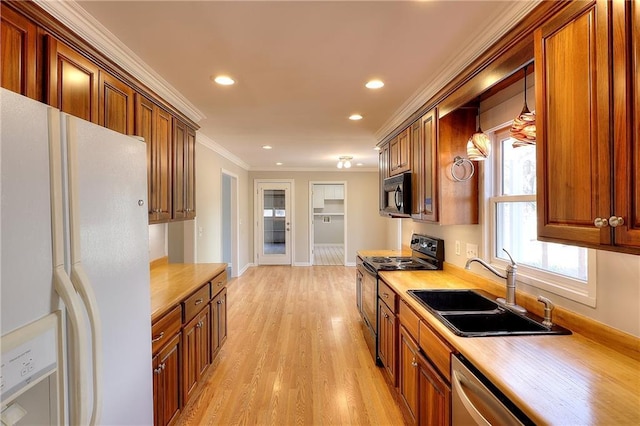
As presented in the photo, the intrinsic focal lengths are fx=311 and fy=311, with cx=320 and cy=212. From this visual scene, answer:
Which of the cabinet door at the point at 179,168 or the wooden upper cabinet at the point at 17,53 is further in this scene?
the cabinet door at the point at 179,168

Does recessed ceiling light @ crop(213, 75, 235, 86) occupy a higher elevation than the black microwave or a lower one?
higher

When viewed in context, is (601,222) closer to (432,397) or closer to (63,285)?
(432,397)

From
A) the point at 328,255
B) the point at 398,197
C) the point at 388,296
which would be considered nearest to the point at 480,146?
the point at 398,197

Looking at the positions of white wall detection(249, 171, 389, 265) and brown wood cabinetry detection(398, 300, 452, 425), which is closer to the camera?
brown wood cabinetry detection(398, 300, 452, 425)

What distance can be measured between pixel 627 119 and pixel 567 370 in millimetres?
881

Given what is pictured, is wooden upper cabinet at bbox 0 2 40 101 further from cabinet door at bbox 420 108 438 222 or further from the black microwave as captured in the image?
the black microwave

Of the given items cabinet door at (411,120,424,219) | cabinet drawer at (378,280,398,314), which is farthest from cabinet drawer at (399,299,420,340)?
cabinet door at (411,120,424,219)

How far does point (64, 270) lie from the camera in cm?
92

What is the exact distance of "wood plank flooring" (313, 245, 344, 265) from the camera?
8.18 meters

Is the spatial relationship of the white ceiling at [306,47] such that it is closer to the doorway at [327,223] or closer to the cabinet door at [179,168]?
the cabinet door at [179,168]

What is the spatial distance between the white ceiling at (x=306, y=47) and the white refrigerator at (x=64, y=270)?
0.80m

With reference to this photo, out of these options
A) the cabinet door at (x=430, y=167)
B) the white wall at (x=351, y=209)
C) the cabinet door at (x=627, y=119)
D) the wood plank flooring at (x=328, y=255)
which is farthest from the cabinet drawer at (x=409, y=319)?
the wood plank flooring at (x=328, y=255)

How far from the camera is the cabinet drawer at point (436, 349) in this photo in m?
1.45

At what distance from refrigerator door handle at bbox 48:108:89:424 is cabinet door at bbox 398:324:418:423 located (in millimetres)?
1600
